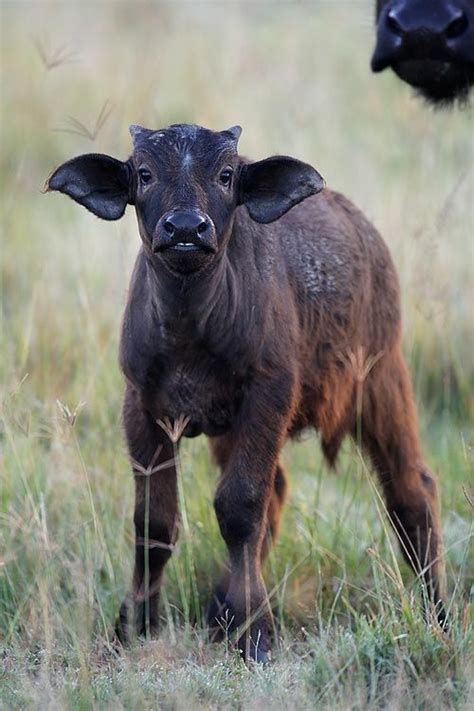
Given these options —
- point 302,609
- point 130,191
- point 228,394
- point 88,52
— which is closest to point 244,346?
point 228,394

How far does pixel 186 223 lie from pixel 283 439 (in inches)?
44.6

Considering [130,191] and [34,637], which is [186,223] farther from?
[34,637]

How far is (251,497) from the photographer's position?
544 cm

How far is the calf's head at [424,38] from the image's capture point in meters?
6.64

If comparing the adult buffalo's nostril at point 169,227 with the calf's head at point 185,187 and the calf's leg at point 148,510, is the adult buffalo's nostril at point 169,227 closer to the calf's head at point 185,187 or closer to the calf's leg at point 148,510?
the calf's head at point 185,187

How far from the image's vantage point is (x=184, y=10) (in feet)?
58.4

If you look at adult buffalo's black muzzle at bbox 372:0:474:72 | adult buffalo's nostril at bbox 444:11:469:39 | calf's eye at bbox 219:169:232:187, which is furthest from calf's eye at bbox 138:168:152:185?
adult buffalo's nostril at bbox 444:11:469:39

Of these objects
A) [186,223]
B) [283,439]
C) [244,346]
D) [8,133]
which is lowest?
[283,439]

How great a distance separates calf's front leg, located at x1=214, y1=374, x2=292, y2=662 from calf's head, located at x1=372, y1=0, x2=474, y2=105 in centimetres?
199

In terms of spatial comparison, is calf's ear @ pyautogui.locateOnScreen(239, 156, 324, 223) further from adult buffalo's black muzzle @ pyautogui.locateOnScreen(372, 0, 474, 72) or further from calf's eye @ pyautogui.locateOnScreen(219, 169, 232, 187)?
adult buffalo's black muzzle @ pyautogui.locateOnScreen(372, 0, 474, 72)

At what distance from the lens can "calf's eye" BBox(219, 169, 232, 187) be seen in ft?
17.1

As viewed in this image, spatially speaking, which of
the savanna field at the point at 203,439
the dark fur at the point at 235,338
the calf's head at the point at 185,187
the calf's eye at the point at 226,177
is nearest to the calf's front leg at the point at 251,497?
the dark fur at the point at 235,338

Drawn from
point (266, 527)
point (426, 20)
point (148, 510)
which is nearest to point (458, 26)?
point (426, 20)

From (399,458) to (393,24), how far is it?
Result: 6.59 ft
